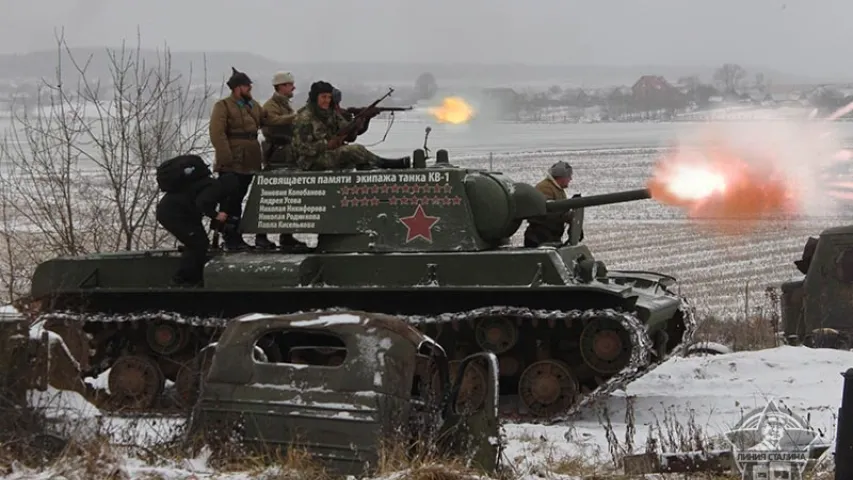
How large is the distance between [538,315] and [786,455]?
384cm

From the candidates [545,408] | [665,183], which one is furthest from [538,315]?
[665,183]

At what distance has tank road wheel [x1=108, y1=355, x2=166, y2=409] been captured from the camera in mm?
12523

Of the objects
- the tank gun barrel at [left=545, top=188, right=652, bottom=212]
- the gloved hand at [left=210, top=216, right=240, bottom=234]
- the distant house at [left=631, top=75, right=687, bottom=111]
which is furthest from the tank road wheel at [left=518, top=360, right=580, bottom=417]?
the distant house at [left=631, top=75, right=687, bottom=111]

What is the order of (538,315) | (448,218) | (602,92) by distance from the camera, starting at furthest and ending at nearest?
(602,92), (448,218), (538,315)

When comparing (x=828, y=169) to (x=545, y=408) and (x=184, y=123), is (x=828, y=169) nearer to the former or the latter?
(x=545, y=408)

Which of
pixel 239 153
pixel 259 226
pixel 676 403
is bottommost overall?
pixel 676 403

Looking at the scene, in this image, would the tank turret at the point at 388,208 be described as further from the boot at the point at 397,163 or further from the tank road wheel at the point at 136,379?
the tank road wheel at the point at 136,379

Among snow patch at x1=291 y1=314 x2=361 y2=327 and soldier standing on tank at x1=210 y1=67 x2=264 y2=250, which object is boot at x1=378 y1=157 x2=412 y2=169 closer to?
soldier standing on tank at x1=210 y1=67 x2=264 y2=250

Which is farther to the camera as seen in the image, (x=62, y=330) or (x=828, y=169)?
(x=828, y=169)

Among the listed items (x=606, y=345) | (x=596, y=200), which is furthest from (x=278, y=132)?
(x=606, y=345)

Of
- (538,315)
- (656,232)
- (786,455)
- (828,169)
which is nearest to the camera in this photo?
(786,455)

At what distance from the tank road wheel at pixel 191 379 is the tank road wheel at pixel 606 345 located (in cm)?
385

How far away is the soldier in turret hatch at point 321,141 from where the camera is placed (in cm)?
1249

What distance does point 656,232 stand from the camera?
33.1 meters
